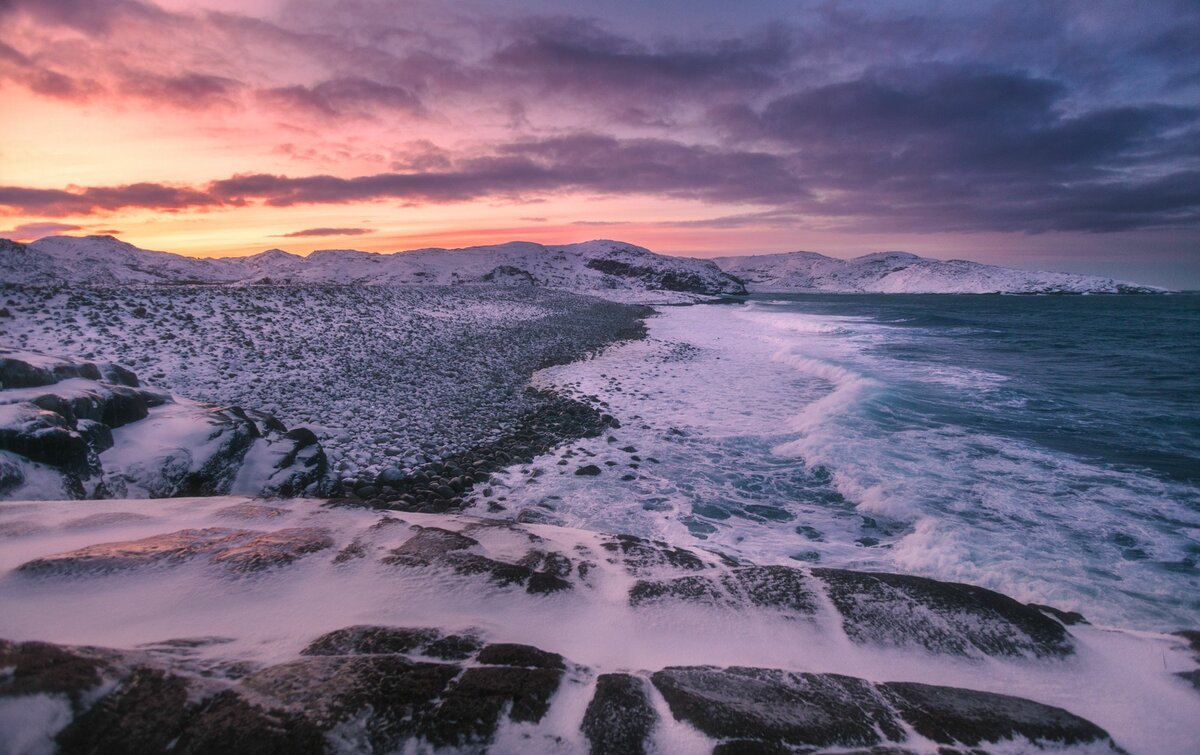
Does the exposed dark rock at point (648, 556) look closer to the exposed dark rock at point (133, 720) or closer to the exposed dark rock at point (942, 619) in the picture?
the exposed dark rock at point (942, 619)

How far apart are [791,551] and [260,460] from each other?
24.8 ft

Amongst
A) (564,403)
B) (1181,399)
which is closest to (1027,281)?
→ (1181,399)

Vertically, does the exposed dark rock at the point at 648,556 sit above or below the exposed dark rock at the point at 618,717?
below

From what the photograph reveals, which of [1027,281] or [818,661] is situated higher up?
[1027,281]

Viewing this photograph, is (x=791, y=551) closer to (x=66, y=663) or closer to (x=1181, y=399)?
(x=66, y=663)

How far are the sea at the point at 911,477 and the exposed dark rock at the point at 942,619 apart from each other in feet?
7.04

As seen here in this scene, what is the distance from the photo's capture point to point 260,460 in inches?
272

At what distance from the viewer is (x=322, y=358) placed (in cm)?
1519

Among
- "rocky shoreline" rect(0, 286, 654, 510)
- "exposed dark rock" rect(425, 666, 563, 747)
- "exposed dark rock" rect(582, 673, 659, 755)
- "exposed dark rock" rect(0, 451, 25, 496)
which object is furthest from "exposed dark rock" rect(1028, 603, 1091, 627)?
"exposed dark rock" rect(0, 451, 25, 496)

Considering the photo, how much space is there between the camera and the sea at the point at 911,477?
21.3ft

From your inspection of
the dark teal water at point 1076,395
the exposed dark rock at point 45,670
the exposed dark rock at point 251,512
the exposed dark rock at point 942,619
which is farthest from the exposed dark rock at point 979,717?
the dark teal water at point 1076,395

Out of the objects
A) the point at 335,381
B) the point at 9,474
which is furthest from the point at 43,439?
the point at 335,381

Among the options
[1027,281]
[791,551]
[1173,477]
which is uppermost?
[1027,281]

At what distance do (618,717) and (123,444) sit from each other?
7234 millimetres
